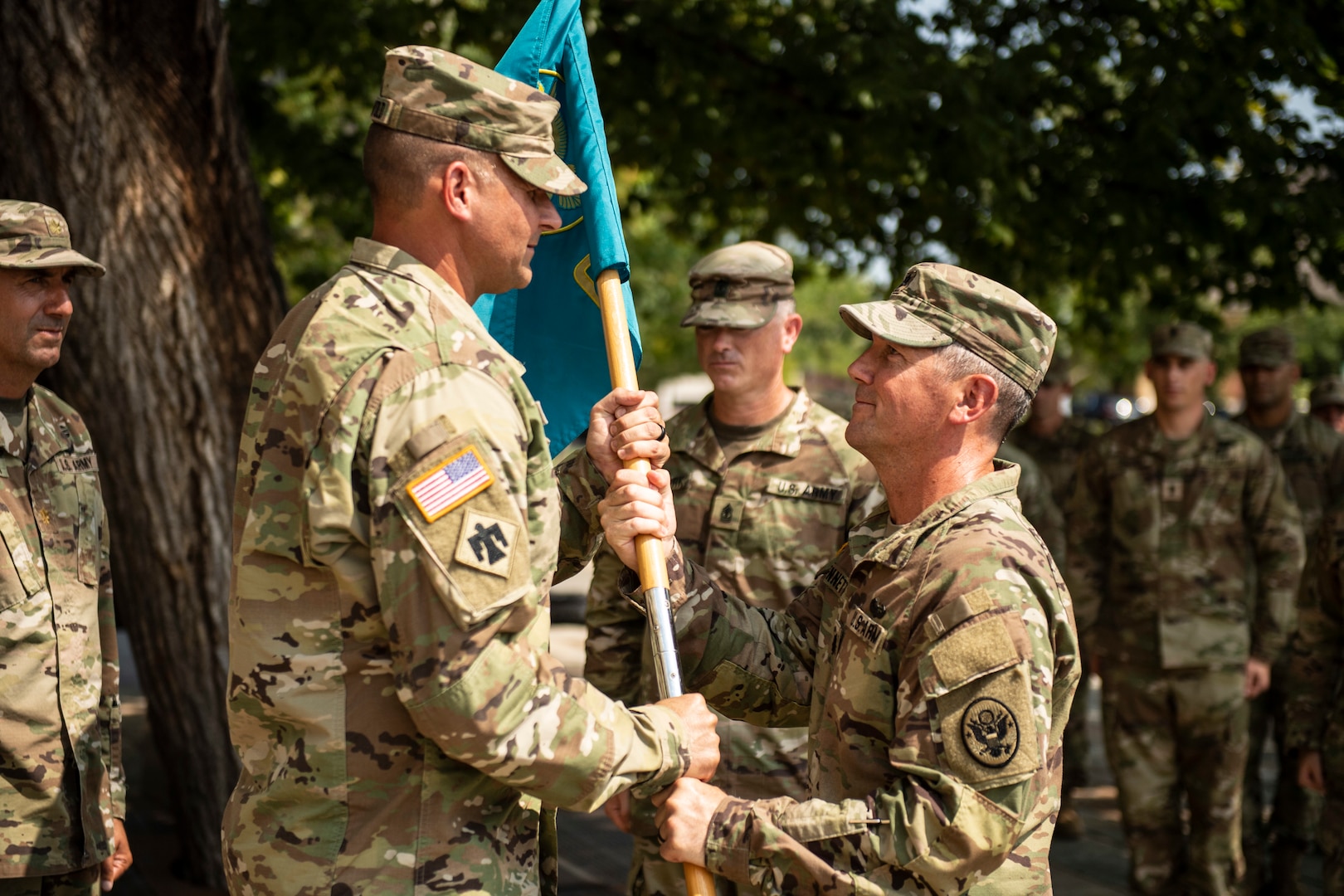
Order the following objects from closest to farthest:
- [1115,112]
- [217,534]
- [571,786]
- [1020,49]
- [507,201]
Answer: [571,786]
[507,201]
[217,534]
[1020,49]
[1115,112]

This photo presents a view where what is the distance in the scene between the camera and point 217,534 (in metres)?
5.09

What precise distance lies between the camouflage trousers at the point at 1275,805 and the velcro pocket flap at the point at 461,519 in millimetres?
4740

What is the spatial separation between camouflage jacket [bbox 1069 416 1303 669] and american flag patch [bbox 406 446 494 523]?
181 inches

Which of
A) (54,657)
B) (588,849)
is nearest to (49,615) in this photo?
(54,657)

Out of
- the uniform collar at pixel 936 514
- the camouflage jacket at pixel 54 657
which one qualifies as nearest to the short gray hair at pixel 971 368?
the uniform collar at pixel 936 514

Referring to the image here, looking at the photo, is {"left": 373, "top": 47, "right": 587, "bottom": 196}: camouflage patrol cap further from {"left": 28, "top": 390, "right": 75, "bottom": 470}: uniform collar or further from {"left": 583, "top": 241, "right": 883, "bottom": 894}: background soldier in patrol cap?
{"left": 583, "top": 241, "right": 883, "bottom": 894}: background soldier in patrol cap

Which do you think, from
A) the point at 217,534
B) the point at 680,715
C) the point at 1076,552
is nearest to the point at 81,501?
the point at 217,534

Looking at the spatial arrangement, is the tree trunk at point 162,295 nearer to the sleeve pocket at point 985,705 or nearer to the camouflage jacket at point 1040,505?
the sleeve pocket at point 985,705

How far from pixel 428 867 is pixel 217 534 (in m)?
3.25

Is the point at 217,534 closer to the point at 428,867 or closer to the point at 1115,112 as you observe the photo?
the point at 428,867

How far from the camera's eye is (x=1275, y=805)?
6.03m

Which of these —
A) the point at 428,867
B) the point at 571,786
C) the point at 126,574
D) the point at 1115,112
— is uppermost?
the point at 1115,112

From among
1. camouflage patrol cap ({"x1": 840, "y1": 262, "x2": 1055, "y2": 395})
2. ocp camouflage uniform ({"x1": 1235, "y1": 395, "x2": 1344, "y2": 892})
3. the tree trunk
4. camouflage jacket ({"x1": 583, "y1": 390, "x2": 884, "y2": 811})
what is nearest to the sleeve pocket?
camouflage patrol cap ({"x1": 840, "y1": 262, "x2": 1055, "y2": 395})

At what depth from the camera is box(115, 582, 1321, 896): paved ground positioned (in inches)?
222
